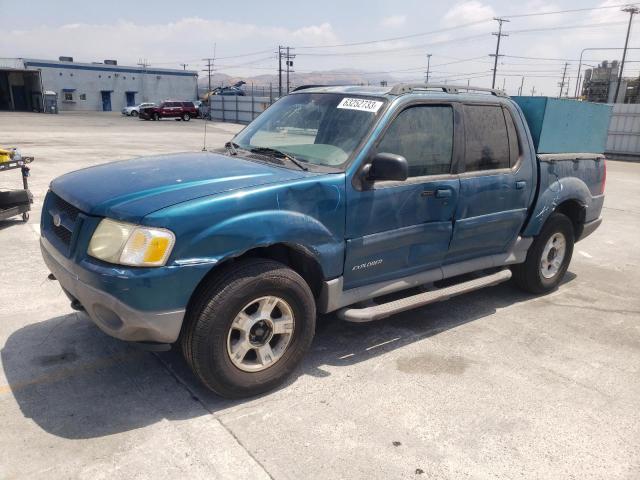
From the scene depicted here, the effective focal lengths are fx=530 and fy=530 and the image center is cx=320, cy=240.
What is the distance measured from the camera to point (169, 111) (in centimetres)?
4512

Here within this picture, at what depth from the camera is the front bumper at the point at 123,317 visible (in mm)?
2820

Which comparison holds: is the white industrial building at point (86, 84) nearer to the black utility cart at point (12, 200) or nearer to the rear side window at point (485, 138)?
the black utility cart at point (12, 200)

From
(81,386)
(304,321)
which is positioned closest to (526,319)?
(304,321)

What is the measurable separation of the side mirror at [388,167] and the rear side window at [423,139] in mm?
263

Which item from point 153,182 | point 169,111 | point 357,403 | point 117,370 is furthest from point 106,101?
point 357,403

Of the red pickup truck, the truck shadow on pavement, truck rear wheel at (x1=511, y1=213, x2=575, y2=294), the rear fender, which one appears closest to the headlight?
the truck shadow on pavement

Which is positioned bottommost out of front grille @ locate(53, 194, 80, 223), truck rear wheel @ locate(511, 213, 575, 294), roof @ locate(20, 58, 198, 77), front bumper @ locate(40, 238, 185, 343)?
truck rear wheel @ locate(511, 213, 575, 294)

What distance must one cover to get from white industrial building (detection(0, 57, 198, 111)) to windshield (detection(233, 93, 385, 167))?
56368 mm

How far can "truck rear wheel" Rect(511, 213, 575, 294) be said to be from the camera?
17.0 feet

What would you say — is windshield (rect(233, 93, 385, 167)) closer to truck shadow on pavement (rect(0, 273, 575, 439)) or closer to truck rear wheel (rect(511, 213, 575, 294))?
truck shadow on pavement (rect(0, 273, 575, 439))

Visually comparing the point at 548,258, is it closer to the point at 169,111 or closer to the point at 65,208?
the point at 65,208

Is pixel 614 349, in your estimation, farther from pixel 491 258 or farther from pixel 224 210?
pixel 224 210

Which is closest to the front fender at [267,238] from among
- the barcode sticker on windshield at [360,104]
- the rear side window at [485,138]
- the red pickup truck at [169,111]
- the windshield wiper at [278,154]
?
the windshield wiper at [278,154]

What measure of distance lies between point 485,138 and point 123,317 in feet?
10.4
